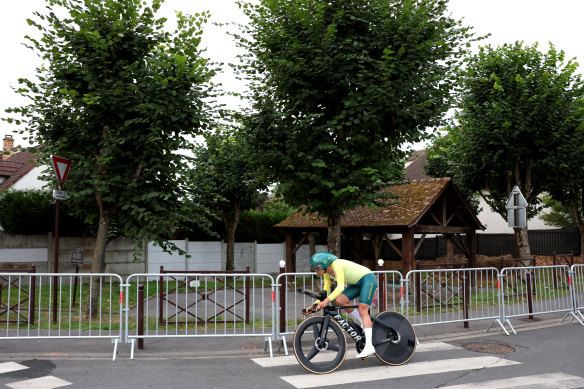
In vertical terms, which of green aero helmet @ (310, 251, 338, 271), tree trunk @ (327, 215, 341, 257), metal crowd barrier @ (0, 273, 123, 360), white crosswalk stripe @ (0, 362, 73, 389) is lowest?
white crosswalk stripe @ (0, 362, 73, 389)

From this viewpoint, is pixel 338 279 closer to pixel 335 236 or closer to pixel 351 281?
pixel 351 281

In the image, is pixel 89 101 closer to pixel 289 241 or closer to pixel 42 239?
pixel 42 239

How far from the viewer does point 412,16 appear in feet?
34.7

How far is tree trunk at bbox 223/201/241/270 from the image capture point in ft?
65.7

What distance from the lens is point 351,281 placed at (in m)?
6.67

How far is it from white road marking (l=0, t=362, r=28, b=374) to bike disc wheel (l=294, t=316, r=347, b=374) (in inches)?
151

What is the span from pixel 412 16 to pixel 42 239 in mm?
13046

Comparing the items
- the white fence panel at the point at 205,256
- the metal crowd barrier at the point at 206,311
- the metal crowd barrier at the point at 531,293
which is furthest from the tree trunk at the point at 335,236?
the white fence panel at the point at 205,256

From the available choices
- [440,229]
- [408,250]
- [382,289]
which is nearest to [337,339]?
[382,289]

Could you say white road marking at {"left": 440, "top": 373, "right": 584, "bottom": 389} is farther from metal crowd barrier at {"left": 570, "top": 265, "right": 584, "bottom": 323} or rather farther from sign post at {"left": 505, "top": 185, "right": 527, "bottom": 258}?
sign post at {"left": 505, "top": 185, "right": 527, "bottom": 258}

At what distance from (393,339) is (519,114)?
13.1 metres

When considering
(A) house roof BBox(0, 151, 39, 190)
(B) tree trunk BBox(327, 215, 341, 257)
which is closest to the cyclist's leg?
(B) tree trunk BBox(327, 215, 341, 257)

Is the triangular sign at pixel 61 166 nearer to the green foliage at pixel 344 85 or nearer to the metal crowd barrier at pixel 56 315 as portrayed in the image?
the metal crowd barrier at pixel 56 315

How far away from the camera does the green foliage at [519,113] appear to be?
1683 centimetres
